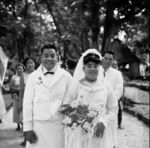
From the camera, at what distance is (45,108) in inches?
182

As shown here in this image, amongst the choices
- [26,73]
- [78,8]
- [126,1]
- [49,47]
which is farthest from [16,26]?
[49,47]

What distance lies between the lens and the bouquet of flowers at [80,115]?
4297 millimetres

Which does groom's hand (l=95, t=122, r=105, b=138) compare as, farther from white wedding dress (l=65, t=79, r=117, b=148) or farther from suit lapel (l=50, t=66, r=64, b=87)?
suit lapel (l=50, t=66, r=64, b=87)

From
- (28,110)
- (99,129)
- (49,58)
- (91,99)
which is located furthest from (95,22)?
(99,129)

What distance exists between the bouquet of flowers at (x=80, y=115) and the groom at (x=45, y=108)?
0.32m

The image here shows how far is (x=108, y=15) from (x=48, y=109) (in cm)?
1006

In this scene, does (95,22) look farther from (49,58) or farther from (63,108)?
(63,108)

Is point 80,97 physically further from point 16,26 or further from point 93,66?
point 16,26

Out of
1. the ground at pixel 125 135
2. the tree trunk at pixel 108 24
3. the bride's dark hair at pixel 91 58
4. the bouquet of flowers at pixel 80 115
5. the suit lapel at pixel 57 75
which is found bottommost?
the ground at pixel 125 135

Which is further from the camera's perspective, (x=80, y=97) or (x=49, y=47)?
(x=49, y=47)

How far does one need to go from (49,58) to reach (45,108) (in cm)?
67

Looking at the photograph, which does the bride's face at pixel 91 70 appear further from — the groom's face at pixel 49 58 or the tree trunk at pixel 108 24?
the tree trunk at pixel 108 24

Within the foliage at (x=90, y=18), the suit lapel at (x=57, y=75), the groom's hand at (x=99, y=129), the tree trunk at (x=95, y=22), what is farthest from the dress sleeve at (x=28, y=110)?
the tree trunk at (x=95, y=22)

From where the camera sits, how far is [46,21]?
27906 millimetres
